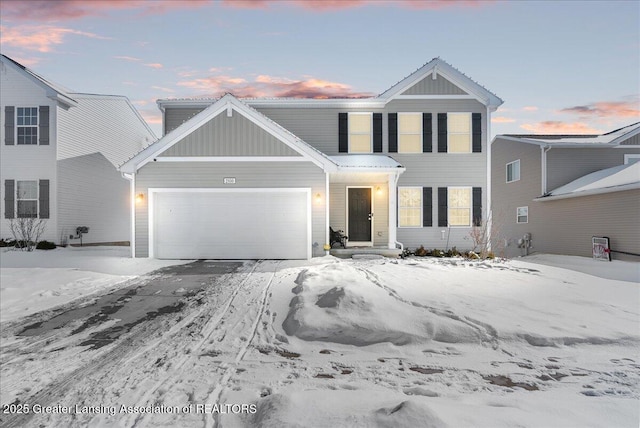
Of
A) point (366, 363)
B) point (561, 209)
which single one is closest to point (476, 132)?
point (561, 209)

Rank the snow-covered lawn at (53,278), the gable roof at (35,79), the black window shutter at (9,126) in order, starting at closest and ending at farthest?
the snow-covered lawn at (53,278), the gable roof at (35,79), the black window shutter at (9,126)

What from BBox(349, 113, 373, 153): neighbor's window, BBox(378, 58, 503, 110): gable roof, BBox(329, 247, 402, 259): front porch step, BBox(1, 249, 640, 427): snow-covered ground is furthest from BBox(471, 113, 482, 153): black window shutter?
BBox(1, 249, 640, 427): snow-covered ground

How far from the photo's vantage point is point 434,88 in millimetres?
14164

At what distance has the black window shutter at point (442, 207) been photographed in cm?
1402

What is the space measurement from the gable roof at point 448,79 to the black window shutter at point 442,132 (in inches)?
55.2

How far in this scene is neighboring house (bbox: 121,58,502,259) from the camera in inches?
456

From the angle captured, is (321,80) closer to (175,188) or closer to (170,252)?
(175,188)

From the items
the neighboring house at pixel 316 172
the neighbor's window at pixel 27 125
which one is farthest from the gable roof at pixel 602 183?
the neighbor's window at pixel 27 125

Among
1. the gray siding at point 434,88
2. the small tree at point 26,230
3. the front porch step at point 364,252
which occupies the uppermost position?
the gray siding at point 434,88

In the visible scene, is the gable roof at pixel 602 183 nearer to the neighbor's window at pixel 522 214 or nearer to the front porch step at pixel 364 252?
the neighbor's window at pixel 522 214

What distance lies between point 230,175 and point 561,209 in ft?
46.3

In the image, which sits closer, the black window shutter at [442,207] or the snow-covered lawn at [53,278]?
the snow-covered lawn at [53,278]

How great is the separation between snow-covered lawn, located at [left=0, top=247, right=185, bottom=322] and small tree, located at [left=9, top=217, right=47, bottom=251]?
132 centimetres

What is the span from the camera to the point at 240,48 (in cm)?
1257
